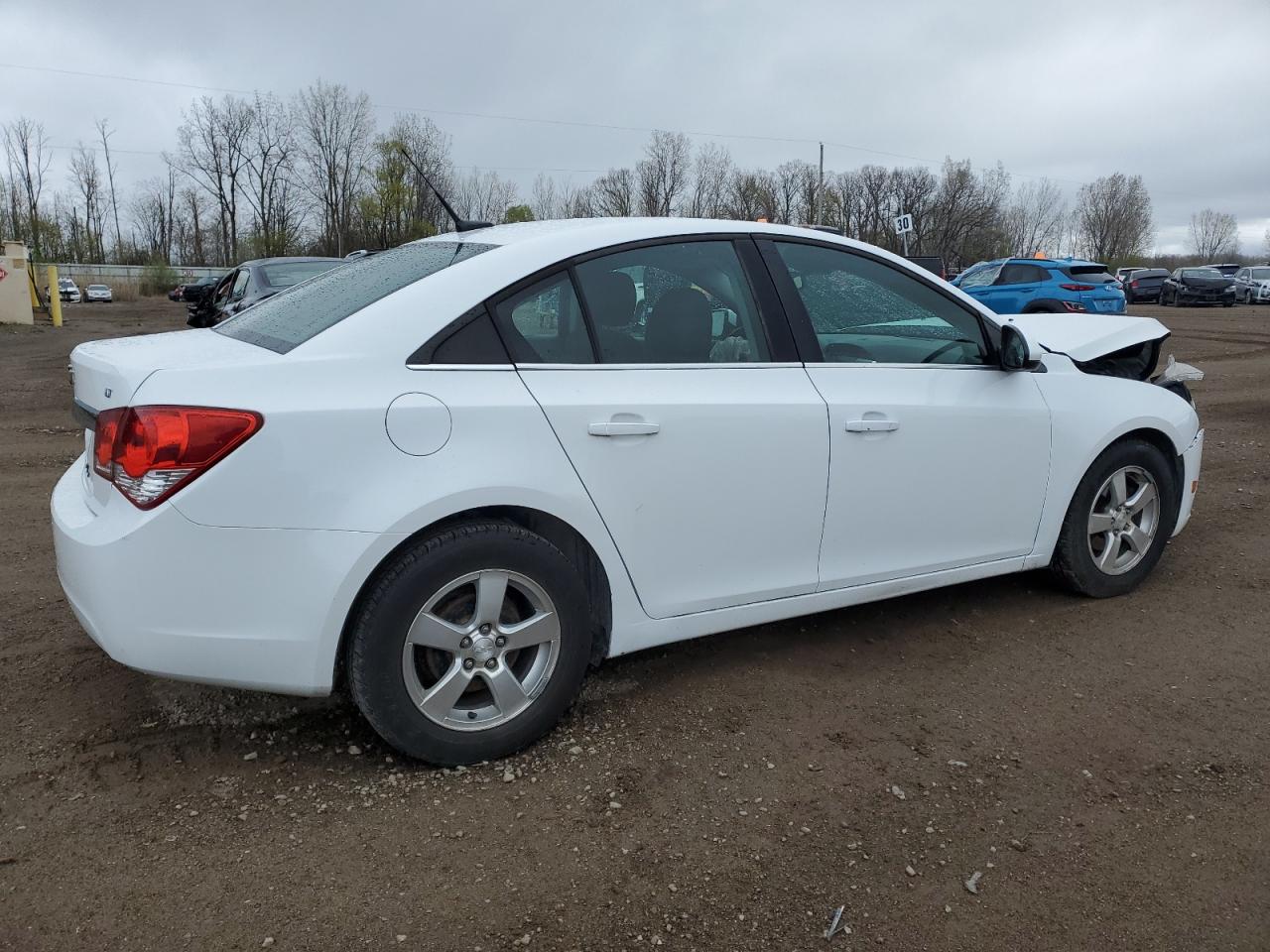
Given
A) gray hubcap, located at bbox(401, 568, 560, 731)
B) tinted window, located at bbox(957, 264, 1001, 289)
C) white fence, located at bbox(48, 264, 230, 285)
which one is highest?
tinted window, located at bbox(957, 264, 1001, 289)

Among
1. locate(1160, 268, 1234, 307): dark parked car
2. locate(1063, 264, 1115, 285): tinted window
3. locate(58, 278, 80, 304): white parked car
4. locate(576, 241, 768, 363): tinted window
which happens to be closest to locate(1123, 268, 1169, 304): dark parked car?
locate(1160, 268, 1234, 307): dark parked car

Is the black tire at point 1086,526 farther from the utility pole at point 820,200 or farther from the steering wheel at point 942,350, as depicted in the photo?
the utility pole at point 820,200

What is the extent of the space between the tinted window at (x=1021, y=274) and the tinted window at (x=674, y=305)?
1640 centimetres

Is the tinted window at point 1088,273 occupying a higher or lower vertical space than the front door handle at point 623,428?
higher

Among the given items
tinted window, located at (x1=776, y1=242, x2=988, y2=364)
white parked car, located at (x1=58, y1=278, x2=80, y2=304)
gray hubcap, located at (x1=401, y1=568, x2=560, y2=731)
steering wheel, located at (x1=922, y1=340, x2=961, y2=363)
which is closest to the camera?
gray hubcap, located at (x1=401, y1=568, x2=560, y2=731)

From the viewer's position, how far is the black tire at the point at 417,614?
2645 millimetres

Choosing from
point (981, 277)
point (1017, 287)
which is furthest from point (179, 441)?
point (981, 277)

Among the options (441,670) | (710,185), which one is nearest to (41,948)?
(441,670)

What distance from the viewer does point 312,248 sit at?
6650cm

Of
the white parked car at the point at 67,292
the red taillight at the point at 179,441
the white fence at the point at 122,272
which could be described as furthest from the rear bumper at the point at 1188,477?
the white fence at the point at 122,272

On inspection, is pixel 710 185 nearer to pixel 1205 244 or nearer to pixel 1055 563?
pixel 1055 563

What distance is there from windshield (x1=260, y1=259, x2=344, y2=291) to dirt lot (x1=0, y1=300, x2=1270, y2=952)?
7.80 m

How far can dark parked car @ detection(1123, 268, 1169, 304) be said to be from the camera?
124ft

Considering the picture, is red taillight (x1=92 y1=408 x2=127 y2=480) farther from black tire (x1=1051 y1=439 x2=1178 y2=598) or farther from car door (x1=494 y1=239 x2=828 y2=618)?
black tire (x1=1051 y1=439 x2=1178 y2=598)
